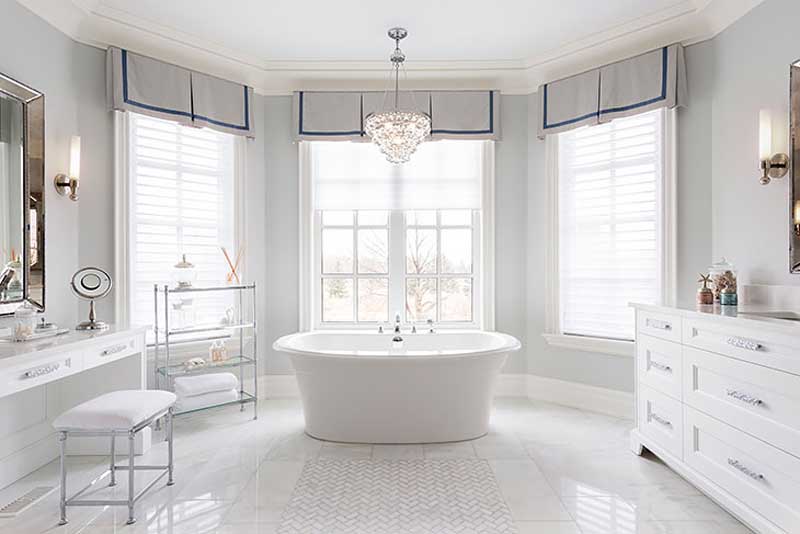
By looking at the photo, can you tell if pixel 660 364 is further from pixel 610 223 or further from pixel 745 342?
pixel 610 223

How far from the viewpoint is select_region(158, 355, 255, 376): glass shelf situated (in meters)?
3.80

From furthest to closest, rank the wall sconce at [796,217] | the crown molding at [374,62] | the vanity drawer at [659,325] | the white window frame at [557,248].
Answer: the white window frame at [557,248] < the crown molding at [374,62] < the vanity drawer at [659,325] < the wall sconce at [796,217]

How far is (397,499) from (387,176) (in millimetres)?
2737

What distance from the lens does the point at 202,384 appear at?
3.77 meters

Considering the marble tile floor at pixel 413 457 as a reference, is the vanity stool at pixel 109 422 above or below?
above

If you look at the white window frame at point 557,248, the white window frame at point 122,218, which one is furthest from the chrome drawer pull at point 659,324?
the white window frame at point 122,218

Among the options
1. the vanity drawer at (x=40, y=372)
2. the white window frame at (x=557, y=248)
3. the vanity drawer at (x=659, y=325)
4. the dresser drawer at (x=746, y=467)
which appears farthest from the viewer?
the white window frame at (x=557, y=248)

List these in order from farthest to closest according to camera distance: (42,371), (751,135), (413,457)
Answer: (413,457)
(751,135)
(42,371)

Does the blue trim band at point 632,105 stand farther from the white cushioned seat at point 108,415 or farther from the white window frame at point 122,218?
the white cushioned seat at point 108,415

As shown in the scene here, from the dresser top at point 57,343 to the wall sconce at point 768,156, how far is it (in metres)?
3.51

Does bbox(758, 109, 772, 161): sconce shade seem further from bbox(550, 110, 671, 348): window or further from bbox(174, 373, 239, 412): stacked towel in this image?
bbox(174, 373, 239, 412): stacked towel

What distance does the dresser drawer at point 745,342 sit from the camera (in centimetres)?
205

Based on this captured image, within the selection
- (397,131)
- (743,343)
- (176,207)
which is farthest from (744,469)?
(176,207)

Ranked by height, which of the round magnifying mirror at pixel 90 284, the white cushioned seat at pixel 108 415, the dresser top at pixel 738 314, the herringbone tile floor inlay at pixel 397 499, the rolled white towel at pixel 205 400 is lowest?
the herringbone tile floor inlay at pixel 397 499
